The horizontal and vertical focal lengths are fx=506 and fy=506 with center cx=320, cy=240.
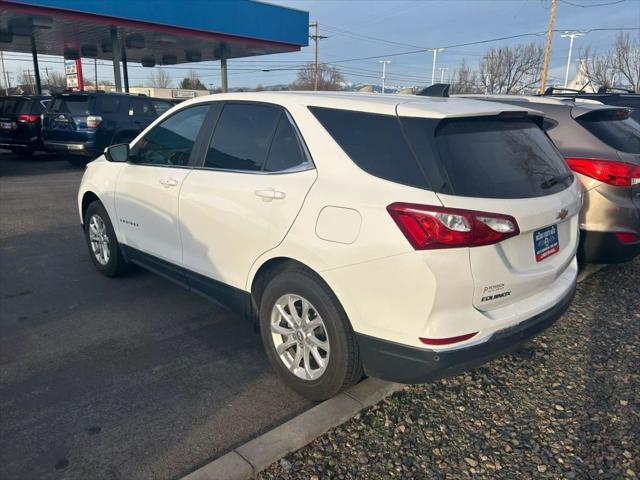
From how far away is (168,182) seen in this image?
3914 millimetres

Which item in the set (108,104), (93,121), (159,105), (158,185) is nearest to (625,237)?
(158,185)

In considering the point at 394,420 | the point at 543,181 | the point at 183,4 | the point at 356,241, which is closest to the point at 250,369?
the point at 394,420

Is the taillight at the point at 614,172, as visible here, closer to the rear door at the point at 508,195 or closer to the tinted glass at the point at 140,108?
the rear door at the point at 508,195

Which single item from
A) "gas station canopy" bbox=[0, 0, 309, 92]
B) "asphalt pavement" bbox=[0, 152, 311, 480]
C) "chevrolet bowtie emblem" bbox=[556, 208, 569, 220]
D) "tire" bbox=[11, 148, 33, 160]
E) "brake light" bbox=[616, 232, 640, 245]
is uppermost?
"gas station canopy" bbox=[0, 0, 309, 92]

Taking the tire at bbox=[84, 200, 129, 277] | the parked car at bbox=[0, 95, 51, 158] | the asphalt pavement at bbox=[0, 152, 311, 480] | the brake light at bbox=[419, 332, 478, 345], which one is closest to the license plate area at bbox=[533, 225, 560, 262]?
the brake light at bbox=[419, 332, 478, 345]

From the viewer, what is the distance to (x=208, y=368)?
11.2 feet

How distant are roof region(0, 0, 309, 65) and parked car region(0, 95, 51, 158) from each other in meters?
2.52

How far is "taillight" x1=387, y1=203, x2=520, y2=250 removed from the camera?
2367 mm

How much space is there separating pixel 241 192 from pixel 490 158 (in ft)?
4.99

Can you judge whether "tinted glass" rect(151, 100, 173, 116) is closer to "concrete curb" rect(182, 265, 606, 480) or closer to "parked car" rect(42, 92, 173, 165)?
"parked car" rect(42, 92, 173, 165)

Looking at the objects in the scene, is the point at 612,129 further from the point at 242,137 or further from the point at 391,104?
the point at 242,137

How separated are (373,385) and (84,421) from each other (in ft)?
5.45

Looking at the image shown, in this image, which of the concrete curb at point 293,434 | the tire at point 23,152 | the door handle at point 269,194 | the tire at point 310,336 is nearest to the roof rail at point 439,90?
the door handle at point 269,194

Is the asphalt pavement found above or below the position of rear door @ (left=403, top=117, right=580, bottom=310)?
below
